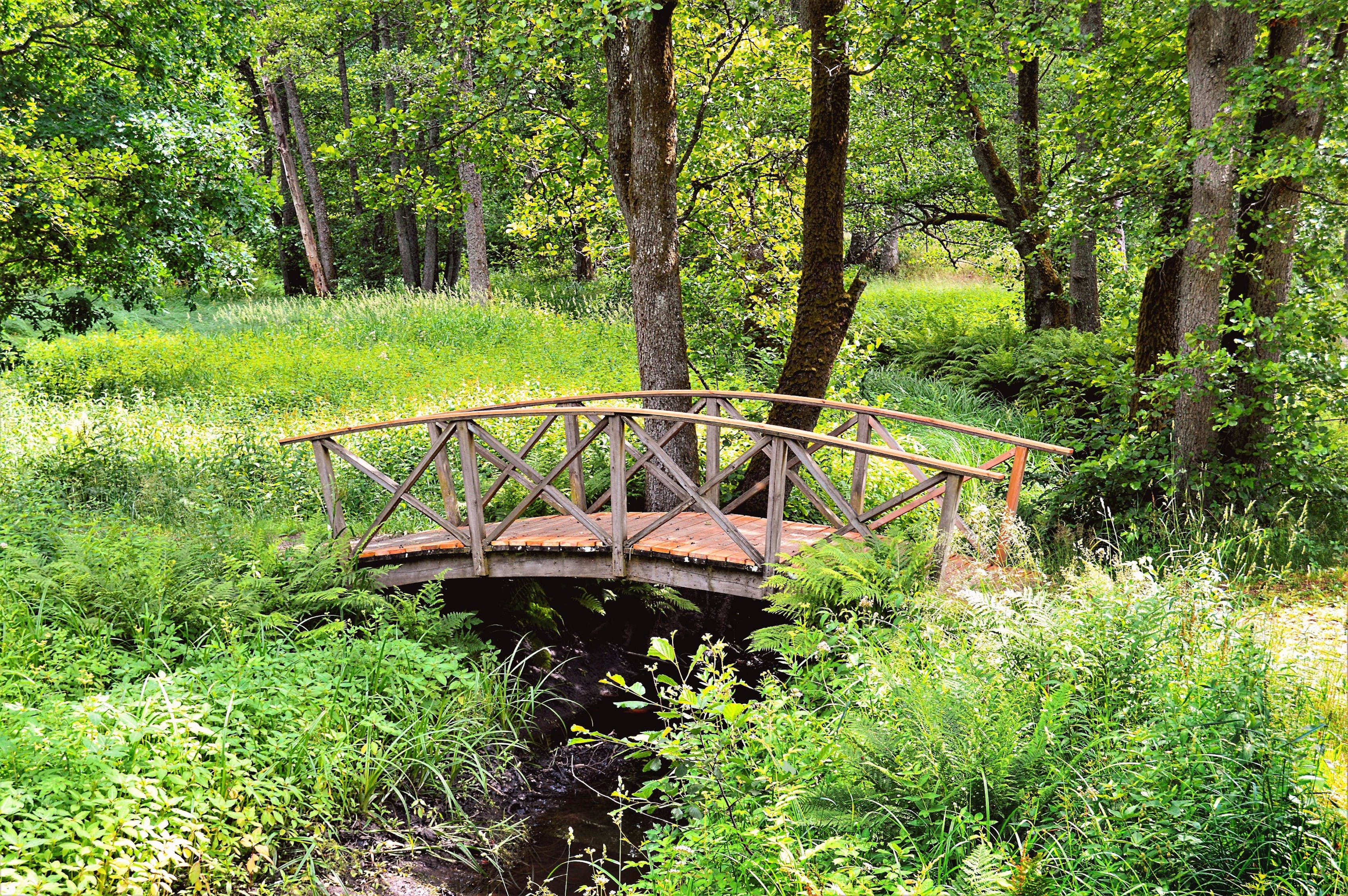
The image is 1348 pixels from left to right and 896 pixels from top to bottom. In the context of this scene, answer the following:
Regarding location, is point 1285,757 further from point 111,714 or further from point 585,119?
point 585,119

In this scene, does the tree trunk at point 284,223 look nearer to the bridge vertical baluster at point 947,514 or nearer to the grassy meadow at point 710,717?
the grassy meadow at point 710,717

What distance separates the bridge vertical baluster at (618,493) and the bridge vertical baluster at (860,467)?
1858 millimetres

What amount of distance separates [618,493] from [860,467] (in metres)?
2.06

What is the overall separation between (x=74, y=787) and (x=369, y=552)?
3355mm

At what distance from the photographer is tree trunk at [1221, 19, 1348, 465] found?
21.4ft

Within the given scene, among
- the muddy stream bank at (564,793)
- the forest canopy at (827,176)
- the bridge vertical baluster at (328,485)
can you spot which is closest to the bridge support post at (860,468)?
the forest canopy at (827,176)

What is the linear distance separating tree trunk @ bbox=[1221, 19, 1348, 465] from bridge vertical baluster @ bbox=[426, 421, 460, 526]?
6.17 metres

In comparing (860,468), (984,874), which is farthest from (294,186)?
(984,874)

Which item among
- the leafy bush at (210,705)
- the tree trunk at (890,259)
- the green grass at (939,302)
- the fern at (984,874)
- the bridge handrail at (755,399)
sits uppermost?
the tree trunk at (890,259)

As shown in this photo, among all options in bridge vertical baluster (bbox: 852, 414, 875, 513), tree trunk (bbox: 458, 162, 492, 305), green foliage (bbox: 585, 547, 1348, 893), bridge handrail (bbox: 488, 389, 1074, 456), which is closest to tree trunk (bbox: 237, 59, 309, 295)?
tree trunk (bbox: 458, 162, 492, 305)

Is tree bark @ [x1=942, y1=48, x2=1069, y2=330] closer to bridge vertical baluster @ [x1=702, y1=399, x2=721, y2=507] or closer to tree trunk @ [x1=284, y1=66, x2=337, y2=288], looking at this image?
bridge vertical baluster @ [x1=702, y1=399, x2=721, y2=507]

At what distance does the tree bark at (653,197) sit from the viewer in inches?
306

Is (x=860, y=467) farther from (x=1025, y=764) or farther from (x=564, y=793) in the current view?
(x=1025, y=764)

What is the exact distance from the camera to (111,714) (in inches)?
182
